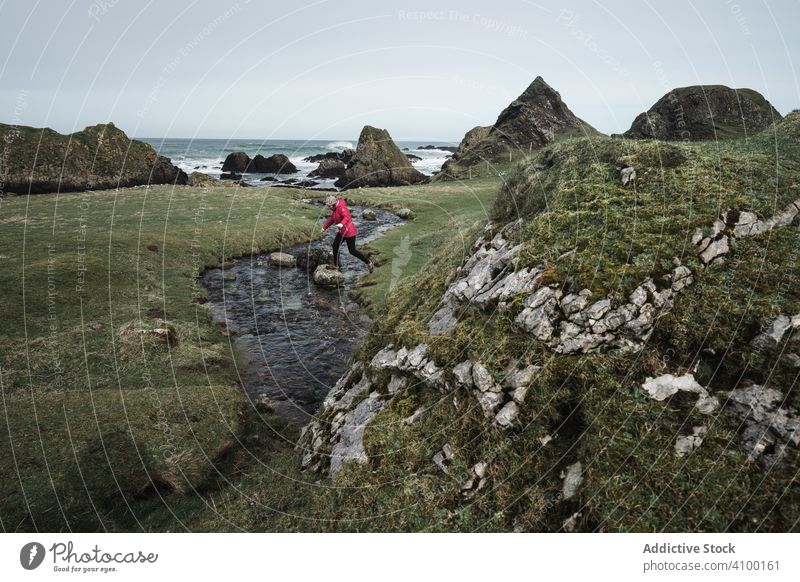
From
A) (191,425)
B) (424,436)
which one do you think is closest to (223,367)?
(191,425)

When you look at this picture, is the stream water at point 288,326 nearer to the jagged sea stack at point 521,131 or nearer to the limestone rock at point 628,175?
the limestone rock at point 628,175

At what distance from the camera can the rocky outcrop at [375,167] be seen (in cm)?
9294

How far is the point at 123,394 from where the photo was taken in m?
14.0

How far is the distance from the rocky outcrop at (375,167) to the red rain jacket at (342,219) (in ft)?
233

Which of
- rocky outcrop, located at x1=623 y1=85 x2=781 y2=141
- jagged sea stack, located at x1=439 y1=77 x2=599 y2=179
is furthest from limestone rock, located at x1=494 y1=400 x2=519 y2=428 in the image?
jagged sea stack, located at x1=439 y1=77 x2=599 y2=179

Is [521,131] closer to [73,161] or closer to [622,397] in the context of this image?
[73,161]

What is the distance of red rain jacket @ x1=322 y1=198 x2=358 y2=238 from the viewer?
68.0 feet

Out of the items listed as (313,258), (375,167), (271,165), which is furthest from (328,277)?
(271,165)

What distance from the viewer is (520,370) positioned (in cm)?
763

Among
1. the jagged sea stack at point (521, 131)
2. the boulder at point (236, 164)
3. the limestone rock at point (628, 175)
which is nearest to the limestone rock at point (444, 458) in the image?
the limestone rock at point (628, 175)

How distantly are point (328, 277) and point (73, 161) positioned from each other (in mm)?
70914

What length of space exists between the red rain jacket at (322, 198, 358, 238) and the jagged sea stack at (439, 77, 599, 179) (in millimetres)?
69794

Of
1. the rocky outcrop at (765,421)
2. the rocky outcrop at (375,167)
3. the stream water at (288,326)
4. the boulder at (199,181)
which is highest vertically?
the rocky outcrop at (375,167)
